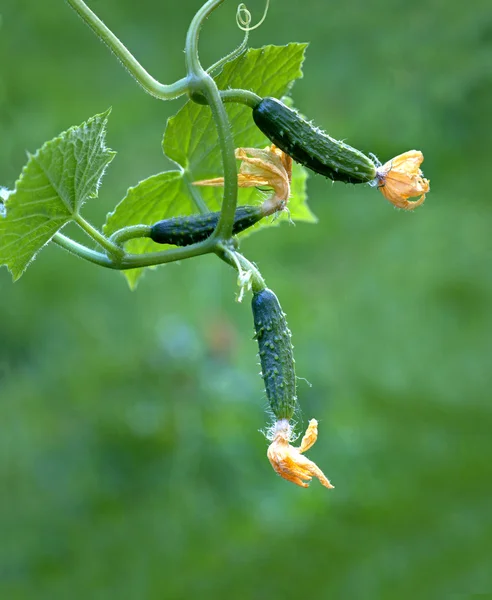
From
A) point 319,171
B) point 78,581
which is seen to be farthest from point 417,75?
point 319,171

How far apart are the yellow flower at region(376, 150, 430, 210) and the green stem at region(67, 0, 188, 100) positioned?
0.80ft

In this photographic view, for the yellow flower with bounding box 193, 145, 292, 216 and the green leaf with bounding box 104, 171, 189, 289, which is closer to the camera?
the yellow flower with bounding box 193, 145, 292, 216

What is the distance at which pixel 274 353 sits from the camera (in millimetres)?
1000

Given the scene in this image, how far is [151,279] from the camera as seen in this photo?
4.58 m

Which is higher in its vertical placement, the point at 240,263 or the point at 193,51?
the point at 193,51

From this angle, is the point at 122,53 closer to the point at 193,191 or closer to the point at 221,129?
the point at 221,129

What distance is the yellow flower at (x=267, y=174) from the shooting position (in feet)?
3.34

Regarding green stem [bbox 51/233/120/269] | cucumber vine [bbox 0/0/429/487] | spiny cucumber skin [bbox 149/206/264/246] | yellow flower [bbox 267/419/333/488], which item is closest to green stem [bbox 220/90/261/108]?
cucumber vine [bbox 0/0/429/487]

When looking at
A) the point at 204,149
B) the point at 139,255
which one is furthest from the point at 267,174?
→ the point at 204,149

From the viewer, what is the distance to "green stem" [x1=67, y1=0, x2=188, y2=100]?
102 centimetres

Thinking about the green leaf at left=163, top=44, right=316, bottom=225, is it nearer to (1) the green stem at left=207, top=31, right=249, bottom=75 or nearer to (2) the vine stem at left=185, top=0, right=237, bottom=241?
→ (1) the green stem at left=207, top=31, right=249, bottom=75

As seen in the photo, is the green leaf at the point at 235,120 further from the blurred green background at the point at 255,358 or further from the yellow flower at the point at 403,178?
the blurred green background at the point at 255,358

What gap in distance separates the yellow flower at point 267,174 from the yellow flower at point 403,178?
11 centimetres

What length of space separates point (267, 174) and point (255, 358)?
2.87 meters
